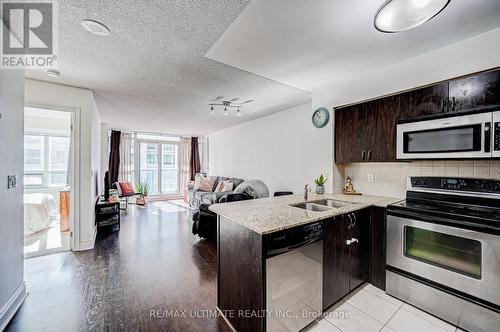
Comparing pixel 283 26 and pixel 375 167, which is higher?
pixel 283 26

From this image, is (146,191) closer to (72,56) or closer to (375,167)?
(72,56)

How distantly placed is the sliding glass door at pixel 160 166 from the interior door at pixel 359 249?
7.14 meters

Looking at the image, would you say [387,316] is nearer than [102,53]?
Yes

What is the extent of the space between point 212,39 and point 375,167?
8.40 feet

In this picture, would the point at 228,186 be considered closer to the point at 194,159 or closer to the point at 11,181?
the point at 194,159

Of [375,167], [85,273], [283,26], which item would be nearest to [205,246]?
[85,273]

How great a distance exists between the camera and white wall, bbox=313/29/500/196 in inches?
69.8

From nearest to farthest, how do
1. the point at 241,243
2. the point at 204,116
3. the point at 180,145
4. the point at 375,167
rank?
1. the point at 241,243
2. the point at 375,167
3. the point at 204,116
4. the point at 180,145

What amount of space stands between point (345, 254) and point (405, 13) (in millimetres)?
1953

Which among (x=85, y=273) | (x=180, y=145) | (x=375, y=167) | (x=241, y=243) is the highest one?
(x=180, y=145)

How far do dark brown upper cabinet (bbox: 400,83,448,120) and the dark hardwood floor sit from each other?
111 inches

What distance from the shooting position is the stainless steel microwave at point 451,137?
1.68 m

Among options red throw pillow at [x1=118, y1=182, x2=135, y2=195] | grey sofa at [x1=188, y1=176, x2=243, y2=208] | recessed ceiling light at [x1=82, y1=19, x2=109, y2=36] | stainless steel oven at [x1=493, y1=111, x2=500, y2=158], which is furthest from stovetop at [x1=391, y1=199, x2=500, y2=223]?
red throw pillow at [x1=118, y1=182, x2=135, y2=195]

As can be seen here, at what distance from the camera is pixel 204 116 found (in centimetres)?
488
